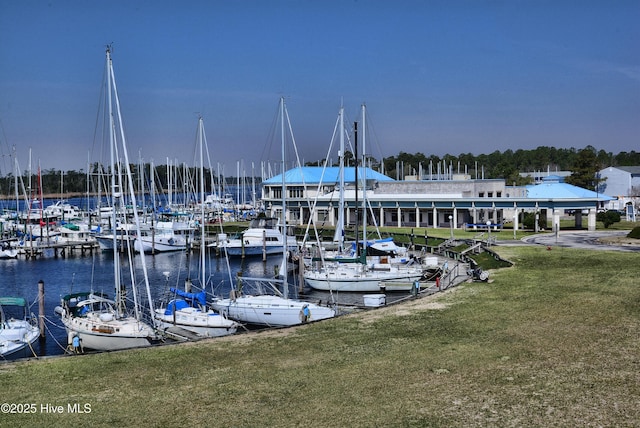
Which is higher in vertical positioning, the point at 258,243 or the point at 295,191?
the point at 295,191

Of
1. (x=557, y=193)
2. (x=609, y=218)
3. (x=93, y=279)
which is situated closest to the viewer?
(x=93, y=279)

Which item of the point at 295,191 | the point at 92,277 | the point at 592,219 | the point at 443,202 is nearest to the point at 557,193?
the point at 592,219

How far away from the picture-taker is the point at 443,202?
89000mm

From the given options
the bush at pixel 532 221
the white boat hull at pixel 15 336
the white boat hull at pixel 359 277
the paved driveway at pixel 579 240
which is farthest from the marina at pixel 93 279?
the bush at pixel 532 221

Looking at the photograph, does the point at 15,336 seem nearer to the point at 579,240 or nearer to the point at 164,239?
the point at 164,239

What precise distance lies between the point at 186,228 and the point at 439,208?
3554 centimetres

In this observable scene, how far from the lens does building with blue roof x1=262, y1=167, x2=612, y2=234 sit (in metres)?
82.1

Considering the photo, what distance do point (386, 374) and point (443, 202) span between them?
67.4 m

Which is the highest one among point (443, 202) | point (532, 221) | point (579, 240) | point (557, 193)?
point (557, 193)

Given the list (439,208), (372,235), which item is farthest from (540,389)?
(439,208)

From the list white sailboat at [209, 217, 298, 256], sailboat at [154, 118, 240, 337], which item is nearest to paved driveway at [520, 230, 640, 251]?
white sailboat at [209, 217, 298, 256]

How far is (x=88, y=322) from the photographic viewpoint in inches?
1385

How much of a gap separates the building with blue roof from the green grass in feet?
151

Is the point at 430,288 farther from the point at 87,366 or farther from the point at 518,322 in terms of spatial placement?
the point at 87,366
